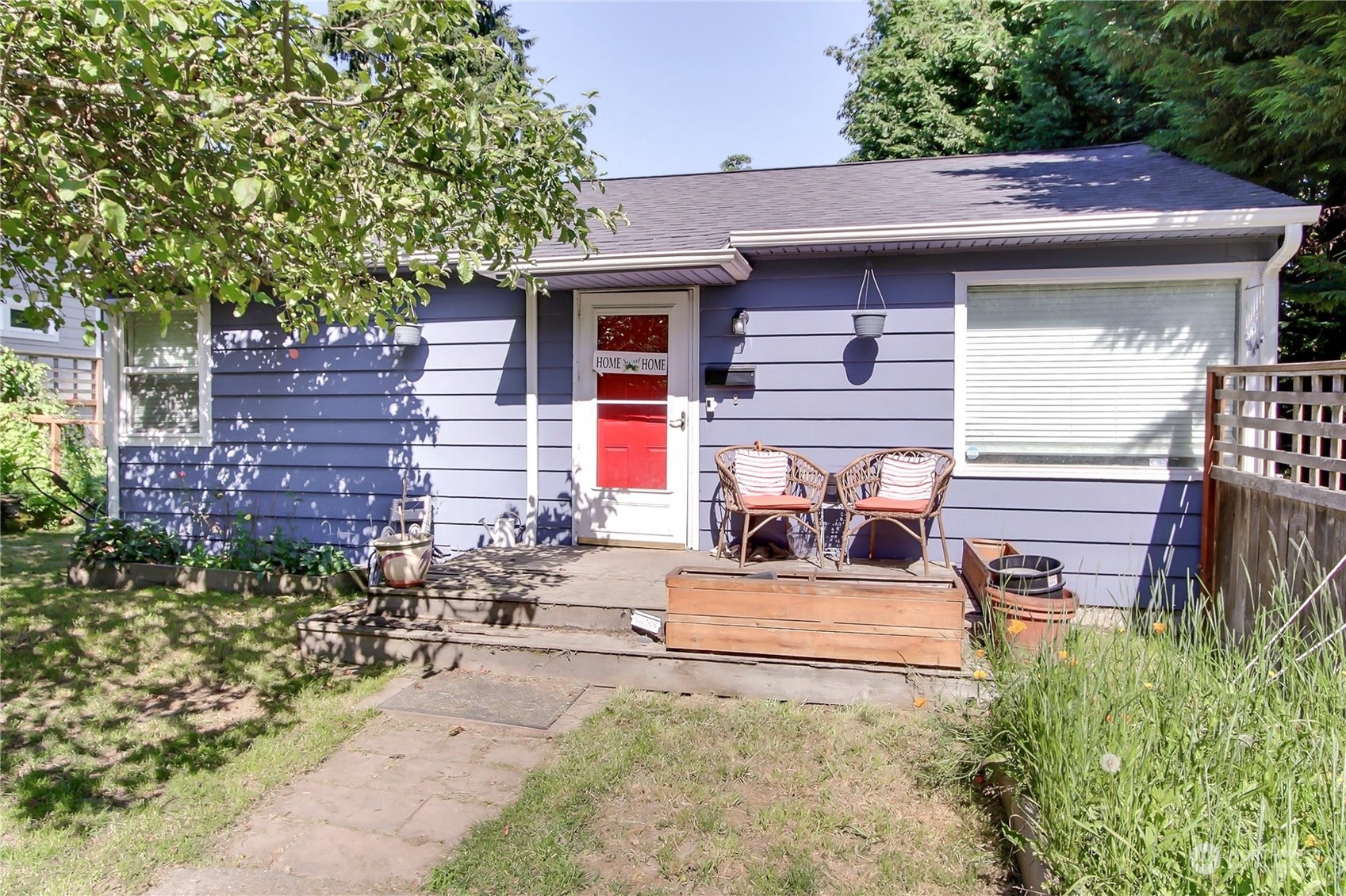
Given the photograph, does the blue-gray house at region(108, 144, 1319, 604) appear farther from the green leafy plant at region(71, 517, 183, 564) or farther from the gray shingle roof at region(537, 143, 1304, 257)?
the green leafy plant at region(71, 517, 183, 564)

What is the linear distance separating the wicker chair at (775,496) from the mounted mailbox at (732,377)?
1.37 ft

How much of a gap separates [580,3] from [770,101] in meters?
4.92

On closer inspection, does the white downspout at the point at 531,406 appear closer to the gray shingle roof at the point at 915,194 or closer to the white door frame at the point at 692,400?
the gray shingle roof at the point at 915,194

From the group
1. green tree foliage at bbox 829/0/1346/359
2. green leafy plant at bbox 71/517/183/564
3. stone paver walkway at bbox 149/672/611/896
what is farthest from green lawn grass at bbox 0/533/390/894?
green tree foliage at bbox 829/0/1346/359

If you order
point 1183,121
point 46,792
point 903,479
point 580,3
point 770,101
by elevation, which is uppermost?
point 770,101

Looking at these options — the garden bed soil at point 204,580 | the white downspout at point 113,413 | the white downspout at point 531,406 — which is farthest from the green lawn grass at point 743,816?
the white downspout at point 113,413

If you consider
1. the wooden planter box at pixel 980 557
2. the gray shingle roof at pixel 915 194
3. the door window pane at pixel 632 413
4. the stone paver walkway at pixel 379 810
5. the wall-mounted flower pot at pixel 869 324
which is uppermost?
the gray shingle roof at pixel 915 194

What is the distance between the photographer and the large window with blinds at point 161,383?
6.75 m

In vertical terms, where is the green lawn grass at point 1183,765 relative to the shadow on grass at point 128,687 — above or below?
above

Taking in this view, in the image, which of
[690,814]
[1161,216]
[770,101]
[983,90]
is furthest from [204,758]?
[983,90]

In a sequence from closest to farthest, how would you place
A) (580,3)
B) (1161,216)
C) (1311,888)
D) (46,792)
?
(1311,888) → (46,792) → (1161,216) → (580,3)

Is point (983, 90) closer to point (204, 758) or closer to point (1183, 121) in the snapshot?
point (1183, 121)

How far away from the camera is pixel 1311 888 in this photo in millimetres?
1546

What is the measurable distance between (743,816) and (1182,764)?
1.32 m
